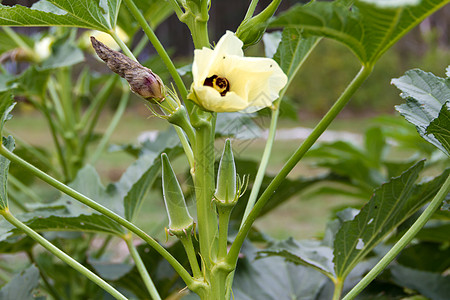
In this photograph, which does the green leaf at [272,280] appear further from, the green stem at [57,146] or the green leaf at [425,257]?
the green stem at [57,146]

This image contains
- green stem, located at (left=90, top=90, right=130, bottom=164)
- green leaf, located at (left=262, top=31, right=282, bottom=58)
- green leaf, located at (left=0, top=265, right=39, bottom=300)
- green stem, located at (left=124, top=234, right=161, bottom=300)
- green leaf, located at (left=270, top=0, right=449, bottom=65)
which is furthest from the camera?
green stem, located at (left=90, top=90, right=130, bottom=164)

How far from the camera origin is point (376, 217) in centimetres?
66

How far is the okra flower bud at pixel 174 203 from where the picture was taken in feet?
1.81

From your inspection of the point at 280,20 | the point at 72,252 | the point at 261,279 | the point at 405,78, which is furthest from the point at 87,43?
the point at 280,20

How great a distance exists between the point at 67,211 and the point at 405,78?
53 cm

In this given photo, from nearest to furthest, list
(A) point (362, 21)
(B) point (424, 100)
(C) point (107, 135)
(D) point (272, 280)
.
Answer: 1. (A) point (362, 21)
2. (B) point (424, 100)
3. (D) point (272, 280)
4. (C) point (107, 135)

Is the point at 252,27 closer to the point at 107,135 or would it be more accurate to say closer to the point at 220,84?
the point at 220,84

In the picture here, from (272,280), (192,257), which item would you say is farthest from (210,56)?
(272,280)

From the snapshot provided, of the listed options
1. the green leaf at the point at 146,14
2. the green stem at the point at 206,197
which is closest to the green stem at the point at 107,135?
the green leaf at the point at 146,14

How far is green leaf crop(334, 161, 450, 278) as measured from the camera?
647 millimetres

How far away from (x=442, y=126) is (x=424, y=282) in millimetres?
354

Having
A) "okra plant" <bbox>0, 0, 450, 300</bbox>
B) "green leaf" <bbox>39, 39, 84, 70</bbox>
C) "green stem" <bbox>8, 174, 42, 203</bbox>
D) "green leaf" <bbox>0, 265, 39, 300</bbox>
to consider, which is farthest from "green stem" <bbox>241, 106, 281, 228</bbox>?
"green stem" <bbox>8, 174, 42, 203</bbox>

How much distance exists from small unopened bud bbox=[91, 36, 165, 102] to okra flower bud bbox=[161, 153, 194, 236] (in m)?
0.08

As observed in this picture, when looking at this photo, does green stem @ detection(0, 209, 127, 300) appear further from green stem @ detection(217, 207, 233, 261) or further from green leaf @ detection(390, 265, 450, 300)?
green leaf @ detection(390, 265, 450, 300)
